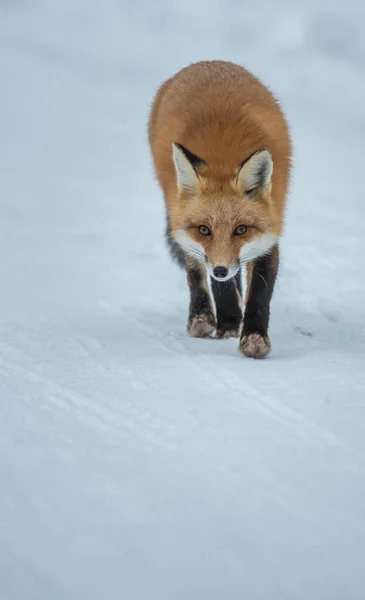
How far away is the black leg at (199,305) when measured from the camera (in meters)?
5.92

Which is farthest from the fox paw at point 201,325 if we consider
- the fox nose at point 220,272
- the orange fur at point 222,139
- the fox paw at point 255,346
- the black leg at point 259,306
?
the fox nose at point 220,272

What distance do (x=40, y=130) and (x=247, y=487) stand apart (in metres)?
12.9

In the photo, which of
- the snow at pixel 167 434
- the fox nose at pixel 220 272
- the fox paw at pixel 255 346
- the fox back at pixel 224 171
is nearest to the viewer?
the snow at pixel 167 434

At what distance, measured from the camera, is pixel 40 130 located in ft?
48.8

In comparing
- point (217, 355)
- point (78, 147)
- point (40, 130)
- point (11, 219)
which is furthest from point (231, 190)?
point (40, 130)

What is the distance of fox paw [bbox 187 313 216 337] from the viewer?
5.91 m

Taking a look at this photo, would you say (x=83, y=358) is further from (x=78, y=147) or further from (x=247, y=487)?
(x=78, y=147)

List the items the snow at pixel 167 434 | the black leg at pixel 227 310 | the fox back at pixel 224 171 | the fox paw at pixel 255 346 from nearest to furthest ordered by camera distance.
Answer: the snow at pixel 167 434
the fox back at pixel 224 171
the fox paw at pixel 255 346
the black leg at pixel 227 310

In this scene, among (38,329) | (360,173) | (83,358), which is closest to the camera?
(83,358)

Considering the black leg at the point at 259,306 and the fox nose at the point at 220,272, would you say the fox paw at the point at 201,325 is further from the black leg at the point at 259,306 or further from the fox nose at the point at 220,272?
the fox nose at the point at 220,272

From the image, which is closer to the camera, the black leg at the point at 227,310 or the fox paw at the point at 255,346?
the fox paw at the point at 255,346

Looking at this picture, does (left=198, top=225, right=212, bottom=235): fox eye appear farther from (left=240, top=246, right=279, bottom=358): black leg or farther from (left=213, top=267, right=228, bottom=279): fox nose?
(left=240, top=246, right=279, bottom=358): black leg

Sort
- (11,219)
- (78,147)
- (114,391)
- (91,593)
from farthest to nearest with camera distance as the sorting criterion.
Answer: (78,147) < (11,219) < (114,391) < (91,593)

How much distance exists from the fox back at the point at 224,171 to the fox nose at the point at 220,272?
24 millimetres
